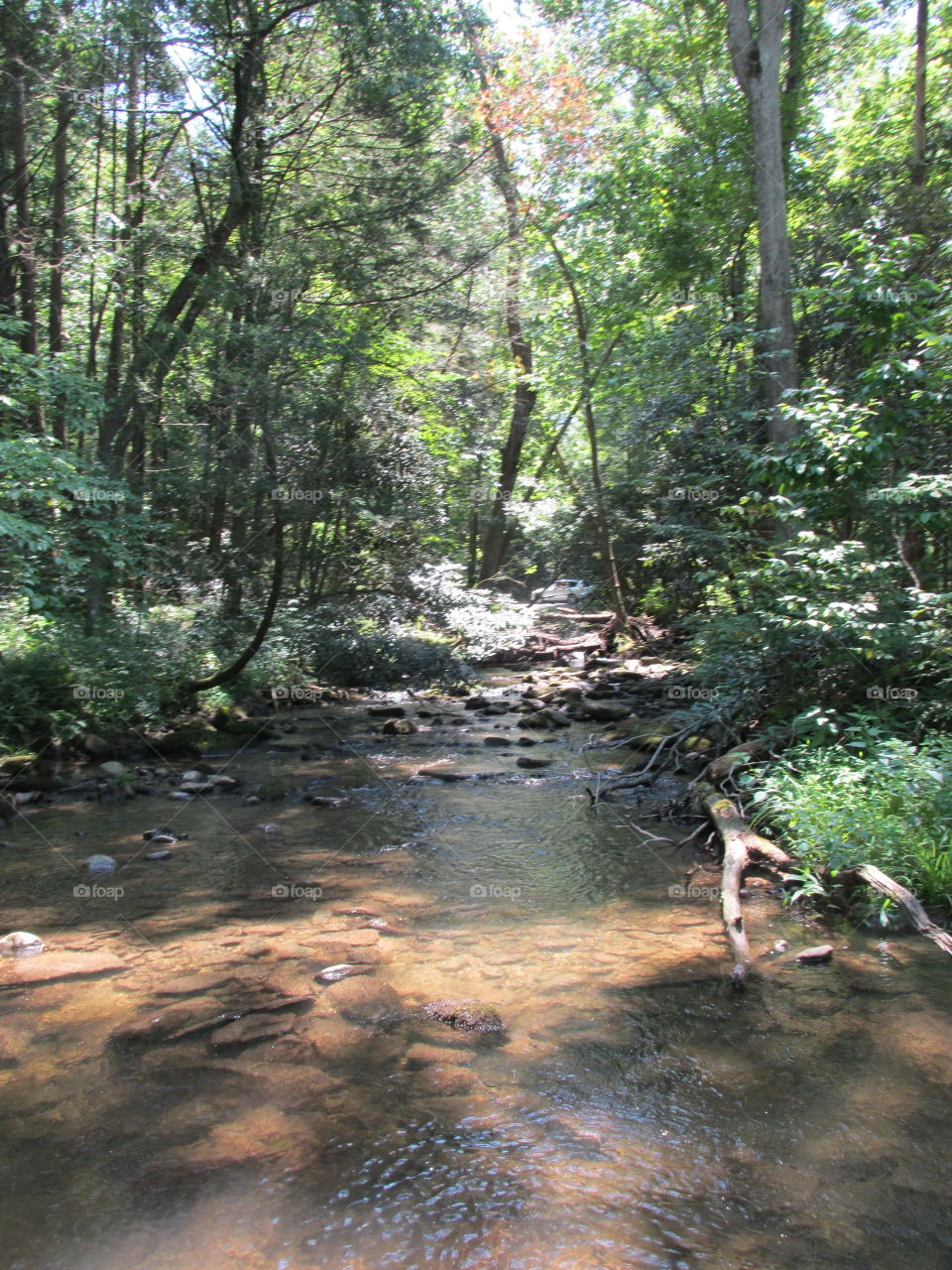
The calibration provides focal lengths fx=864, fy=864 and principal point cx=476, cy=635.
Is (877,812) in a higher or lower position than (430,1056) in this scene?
higher

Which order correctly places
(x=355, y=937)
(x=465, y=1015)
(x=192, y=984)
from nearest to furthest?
(x=465, y=1015) < (x=192, y=984) < (x=355, y=937)

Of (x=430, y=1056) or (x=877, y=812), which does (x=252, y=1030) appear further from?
(x=877, y=812)

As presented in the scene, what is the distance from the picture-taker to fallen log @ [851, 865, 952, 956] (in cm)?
452

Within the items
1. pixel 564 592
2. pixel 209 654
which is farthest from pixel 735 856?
pixel 564 592

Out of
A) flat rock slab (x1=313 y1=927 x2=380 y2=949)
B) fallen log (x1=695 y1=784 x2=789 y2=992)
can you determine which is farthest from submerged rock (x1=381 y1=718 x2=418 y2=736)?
flat rock slab (x1=313 y1=927 x2=380 y2=949)

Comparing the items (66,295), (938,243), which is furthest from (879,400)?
(66,295)

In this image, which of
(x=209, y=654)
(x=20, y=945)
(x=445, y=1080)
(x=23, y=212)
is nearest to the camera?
(x=445, y=1080)

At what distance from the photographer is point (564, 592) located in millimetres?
21422

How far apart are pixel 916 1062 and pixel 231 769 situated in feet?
24.7

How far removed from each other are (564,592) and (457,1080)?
18133 millimetres

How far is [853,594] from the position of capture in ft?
23.1

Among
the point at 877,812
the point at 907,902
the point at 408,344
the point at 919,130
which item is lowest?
the point at 907,902

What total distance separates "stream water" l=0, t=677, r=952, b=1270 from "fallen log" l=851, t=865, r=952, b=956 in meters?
0.17

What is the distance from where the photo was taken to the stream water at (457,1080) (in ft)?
9.16
